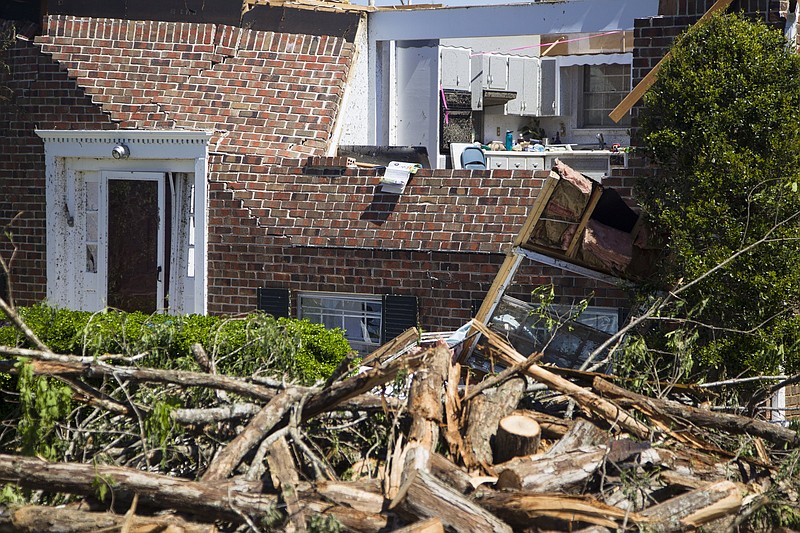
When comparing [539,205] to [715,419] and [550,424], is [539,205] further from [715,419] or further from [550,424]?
[715,419]

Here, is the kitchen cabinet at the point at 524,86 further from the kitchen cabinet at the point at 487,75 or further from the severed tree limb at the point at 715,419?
the severed tree limb at the point at 715,419

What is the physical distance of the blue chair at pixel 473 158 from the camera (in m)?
14.9

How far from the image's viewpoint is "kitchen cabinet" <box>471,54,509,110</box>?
60.6 feet

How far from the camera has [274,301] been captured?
457 inches

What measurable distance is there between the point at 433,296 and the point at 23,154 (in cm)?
556

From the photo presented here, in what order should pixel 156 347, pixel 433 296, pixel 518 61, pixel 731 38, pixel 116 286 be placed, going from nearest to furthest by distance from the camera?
pixel 156 347
pixel 731 38
pixel 433 296
pixel 116 286
pixel 518 61

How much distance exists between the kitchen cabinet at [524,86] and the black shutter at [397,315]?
9692mm

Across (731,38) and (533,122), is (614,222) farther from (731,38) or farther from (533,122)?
(533,122)

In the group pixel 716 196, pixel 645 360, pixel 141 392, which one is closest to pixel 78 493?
pixel 141 392

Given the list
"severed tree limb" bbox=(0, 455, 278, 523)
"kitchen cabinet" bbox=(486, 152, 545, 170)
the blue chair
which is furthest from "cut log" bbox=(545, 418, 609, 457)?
"kitchen cabinet" bbox=(486, 152, 545, 170)

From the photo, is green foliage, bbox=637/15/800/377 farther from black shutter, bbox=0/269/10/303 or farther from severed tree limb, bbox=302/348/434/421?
black shutter, bbox=0/269/10/303

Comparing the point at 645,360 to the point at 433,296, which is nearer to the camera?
the point at 645,360

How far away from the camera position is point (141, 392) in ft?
21.7

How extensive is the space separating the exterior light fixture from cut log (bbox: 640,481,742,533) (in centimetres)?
836
